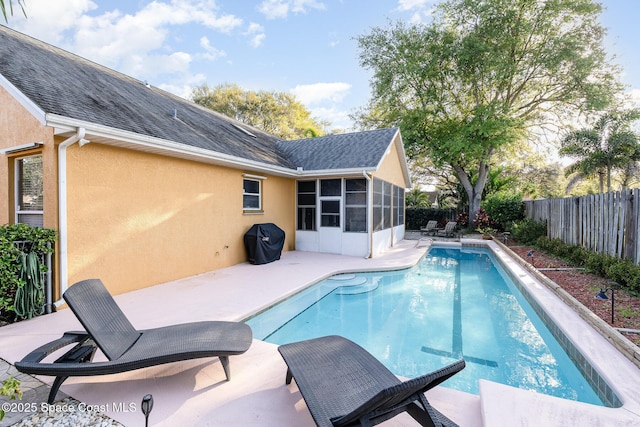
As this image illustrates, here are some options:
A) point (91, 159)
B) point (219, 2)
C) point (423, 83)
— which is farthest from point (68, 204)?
point (423, 83)

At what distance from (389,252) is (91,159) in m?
10.7

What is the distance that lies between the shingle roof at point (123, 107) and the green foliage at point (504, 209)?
33.0 feet

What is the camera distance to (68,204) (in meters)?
5.72

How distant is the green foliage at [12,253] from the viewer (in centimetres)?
476

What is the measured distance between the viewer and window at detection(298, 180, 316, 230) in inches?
496

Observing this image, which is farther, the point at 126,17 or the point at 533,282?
the point at 126,17

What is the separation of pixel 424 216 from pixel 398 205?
8327 millimetres

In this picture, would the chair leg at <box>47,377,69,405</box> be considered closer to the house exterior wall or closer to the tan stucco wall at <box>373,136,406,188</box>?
the house exterior wall

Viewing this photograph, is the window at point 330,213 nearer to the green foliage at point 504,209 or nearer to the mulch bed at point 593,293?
the mulch bed at point 593,293

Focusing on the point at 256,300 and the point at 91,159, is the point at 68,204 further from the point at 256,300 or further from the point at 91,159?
the point at 256,300

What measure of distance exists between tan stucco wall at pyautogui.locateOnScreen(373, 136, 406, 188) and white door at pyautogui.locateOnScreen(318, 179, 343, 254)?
1692 mm

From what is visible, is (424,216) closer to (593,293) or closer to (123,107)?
(593,293)

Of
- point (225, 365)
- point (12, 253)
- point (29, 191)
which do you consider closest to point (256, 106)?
point (29, 191)

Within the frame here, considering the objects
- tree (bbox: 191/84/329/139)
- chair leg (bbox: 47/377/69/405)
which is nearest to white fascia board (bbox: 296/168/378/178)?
chair leg (bbox: 47/377/69/405)
